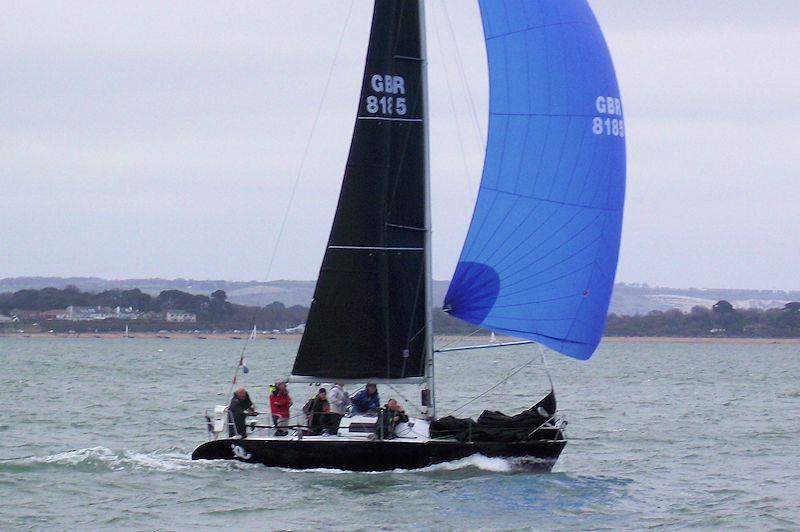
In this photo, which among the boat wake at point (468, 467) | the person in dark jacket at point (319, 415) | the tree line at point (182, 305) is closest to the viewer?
the boat wake at point (468, 467)

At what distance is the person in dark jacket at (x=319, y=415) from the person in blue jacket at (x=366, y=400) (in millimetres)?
532

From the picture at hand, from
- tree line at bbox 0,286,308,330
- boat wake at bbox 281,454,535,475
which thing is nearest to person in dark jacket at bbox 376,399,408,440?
boat wake at bbox 281,454,535,475

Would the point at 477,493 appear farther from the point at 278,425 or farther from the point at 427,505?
the point at 278,425

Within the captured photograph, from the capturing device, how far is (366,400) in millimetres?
19031

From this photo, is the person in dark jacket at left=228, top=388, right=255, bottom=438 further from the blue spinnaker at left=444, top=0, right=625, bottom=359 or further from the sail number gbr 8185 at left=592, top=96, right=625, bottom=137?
the sail number gbr 8185 at left=592, top=96, right=625, bottom=137

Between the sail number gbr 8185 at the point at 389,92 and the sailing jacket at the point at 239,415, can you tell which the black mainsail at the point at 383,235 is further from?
the sailing jacket at the point at 239,415

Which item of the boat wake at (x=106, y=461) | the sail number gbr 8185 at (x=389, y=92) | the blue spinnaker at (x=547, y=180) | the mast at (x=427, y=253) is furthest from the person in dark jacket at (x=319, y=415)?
the sail number gbr 8185 at (x=389, y=92)

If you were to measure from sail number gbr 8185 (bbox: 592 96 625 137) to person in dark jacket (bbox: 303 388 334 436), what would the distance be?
479 cm

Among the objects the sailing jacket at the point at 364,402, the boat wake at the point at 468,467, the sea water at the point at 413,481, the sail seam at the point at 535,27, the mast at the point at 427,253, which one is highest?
the sail seam at the point at 535,27

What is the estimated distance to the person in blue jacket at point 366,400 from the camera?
62.1 ft

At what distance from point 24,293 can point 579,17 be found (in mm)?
128016

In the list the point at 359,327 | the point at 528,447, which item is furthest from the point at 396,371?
the point at 528,447

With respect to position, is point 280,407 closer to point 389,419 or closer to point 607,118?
point 389,419

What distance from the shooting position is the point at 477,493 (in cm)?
1706
